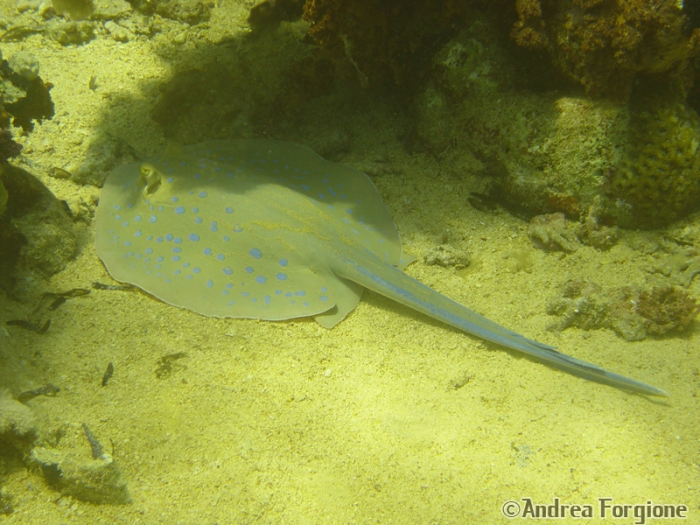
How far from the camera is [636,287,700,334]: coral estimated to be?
3838 millimetres

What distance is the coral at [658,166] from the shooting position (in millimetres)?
4043

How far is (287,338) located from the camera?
12.6ft

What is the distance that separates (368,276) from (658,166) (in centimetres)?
312

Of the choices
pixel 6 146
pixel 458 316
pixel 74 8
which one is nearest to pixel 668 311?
pixel 458 316

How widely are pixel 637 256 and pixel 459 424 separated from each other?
2.85 m

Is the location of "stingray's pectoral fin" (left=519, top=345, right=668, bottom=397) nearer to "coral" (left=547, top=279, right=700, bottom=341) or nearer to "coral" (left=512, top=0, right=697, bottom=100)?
"coral" (left=547, top=279, right=700, bottom=341)

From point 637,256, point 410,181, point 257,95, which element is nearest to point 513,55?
point 410,181

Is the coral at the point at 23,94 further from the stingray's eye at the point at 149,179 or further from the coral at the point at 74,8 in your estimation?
the coral at the point at 74,8

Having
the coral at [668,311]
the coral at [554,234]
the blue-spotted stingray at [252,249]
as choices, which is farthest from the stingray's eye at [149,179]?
the coral at [668,311]

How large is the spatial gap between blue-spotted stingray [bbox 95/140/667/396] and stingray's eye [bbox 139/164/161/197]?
0.03ft

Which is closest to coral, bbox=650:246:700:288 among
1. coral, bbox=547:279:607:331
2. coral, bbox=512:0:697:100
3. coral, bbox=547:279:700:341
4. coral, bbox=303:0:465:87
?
coral, bbox=547:279:700:341

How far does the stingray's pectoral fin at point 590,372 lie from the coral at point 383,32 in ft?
11.4

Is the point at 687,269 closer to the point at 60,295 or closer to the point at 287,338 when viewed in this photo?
the point at 287,338

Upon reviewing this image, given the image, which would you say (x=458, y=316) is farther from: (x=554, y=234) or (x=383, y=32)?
(x=383, y=32)
